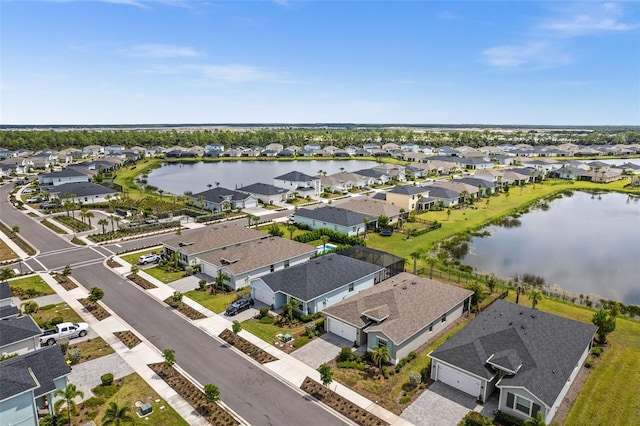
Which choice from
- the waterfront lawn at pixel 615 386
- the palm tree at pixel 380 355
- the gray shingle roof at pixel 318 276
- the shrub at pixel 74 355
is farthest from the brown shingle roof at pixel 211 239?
the waterfront lawn at pixel 615 386

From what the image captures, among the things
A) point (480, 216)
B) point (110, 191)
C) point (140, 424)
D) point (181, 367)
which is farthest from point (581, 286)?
point (110, 191)

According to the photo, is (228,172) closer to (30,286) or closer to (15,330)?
(30,286)

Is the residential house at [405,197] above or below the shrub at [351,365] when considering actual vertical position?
above

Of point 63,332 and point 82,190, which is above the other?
point 82,190

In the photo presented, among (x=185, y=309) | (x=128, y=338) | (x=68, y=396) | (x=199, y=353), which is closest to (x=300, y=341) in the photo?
(x=199, y=353)

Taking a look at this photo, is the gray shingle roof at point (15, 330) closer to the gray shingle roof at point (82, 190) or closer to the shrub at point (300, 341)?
the shrub at point (300, 341)

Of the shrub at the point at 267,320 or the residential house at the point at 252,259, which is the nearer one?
the shrub at the point at 267,320

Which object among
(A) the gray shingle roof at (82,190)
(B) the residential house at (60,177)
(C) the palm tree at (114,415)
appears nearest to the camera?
(C) the palm tree at (114,415)

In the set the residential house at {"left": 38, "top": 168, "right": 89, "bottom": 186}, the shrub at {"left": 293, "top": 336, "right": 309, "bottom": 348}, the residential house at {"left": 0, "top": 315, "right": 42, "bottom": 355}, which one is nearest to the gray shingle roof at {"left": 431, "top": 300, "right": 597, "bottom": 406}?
the shrub at {"left": 293, "top": 336, "right": 309, "bottom": 348}
